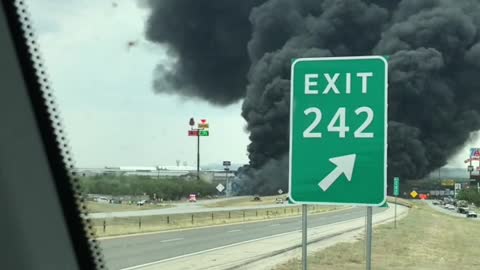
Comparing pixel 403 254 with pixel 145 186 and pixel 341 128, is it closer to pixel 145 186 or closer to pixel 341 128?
pixel 145 186

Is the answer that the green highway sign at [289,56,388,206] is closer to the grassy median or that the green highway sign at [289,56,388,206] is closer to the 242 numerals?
the 242 numerals

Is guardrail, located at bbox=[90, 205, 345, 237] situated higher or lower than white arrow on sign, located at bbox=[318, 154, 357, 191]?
lower

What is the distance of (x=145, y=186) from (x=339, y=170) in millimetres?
7666

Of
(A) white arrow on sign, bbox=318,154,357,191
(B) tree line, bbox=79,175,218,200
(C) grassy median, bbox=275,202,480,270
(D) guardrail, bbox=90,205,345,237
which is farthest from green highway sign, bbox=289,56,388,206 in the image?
(D) guardrail, bbox=90,205,345,237

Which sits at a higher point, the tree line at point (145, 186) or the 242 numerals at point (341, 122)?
the 242 numerals at point (341, 122)

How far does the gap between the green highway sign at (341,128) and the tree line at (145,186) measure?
1554 millimetres

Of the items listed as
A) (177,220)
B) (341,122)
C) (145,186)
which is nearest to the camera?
(341,122)

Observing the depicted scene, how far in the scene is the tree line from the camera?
4.23m

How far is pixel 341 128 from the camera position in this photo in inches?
228

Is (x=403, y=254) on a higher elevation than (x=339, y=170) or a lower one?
lower

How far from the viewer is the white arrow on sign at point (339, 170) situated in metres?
5.74

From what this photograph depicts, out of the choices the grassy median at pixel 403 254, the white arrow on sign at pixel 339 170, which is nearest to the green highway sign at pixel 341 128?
the white arrow on sign at pixel 339 170

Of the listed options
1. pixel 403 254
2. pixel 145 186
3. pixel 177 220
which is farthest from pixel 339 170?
pixel 177 220

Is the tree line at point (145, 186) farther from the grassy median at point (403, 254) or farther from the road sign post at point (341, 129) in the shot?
the grassy median at point (403, 254)
